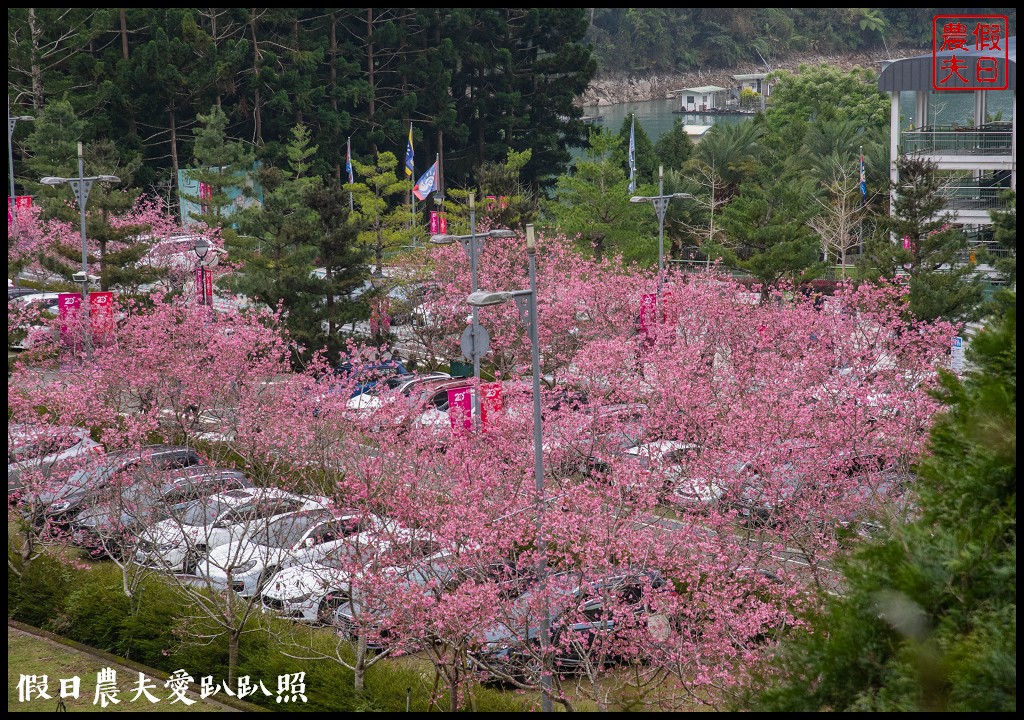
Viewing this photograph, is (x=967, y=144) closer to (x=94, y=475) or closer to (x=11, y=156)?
(x=94, y=475)

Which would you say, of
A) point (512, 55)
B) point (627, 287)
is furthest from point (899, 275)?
point (512, 55)

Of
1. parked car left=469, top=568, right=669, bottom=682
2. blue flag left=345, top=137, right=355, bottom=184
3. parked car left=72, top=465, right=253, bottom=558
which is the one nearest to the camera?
parked car left=469, top=568, right=669, bottom=682

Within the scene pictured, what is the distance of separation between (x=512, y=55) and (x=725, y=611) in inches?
1778

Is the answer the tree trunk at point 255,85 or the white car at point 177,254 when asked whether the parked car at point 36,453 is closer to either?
the white car at point 177,254

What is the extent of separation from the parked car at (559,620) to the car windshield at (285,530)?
3.39 metres

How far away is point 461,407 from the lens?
1923 centimetres

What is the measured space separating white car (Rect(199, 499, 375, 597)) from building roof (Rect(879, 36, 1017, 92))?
29385 mm

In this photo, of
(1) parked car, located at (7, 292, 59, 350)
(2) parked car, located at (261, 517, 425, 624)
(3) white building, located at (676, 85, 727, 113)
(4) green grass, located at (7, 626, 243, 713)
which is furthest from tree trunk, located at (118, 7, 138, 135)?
Answer: (3) white building, located at (676, 85, 727, 113)

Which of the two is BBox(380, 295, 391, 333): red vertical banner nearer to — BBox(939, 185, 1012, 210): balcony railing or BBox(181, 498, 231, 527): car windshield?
BBox(181, 498, 231, 527): car windshield

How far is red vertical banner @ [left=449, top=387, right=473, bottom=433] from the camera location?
19031mm

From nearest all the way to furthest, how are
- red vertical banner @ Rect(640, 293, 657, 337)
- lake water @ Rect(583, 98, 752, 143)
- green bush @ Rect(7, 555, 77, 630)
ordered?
green bush @ Rect(7, 555, 77, 630) < red vertical banner @ Rect(640, 293, 657, 337) < lake water @ Rect(583, 98, 752, 143)

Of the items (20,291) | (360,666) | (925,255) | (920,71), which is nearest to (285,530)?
(360,666)

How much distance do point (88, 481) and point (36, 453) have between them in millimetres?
1285

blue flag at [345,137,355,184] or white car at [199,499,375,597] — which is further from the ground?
blue flag at [345,137,355,184]
